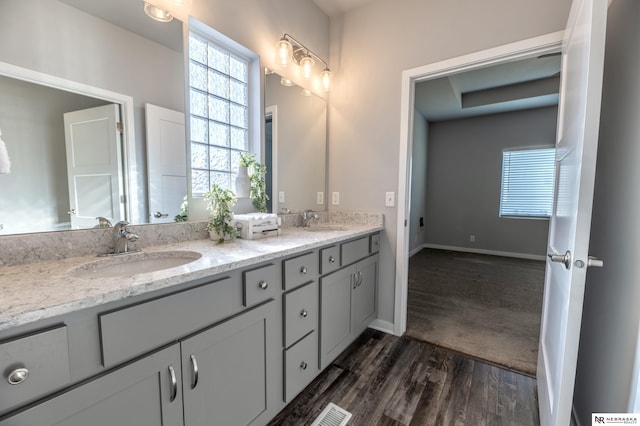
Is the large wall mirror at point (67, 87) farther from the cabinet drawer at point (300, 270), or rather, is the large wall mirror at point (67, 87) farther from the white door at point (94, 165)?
the cabinet drawer at point (300, 270)

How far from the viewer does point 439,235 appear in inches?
221

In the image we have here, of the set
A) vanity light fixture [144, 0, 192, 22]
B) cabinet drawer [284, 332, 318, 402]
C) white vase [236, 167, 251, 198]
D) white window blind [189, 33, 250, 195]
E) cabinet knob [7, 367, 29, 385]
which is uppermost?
vanity light fixture [144, 0, 192, 22]

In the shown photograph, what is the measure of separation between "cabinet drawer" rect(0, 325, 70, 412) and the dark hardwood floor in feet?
3.49

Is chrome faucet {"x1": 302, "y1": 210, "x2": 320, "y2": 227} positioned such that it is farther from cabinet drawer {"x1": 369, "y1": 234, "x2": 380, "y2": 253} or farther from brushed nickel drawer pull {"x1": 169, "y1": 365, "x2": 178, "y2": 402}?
brushed nickel drawer pull {"x1": 169, "y1": 365, "x2": 178, "y2": 402}

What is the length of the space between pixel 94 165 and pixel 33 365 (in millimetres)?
849

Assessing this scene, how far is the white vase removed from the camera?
1.80 m

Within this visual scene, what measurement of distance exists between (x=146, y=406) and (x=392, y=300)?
1.83 m

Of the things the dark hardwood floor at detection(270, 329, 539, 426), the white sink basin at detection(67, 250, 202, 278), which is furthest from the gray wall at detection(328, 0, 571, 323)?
the white sink basin at detection(67, 250, 202, 278)

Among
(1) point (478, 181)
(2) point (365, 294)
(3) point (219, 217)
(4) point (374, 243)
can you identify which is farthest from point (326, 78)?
(1) point (478, 181)

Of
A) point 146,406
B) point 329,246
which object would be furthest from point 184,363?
point 329,246

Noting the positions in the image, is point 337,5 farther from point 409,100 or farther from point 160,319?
point 160,319

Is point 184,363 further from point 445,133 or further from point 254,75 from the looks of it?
point 445,133

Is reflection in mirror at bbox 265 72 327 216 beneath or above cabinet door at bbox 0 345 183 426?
above

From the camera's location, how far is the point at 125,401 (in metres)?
0.78
